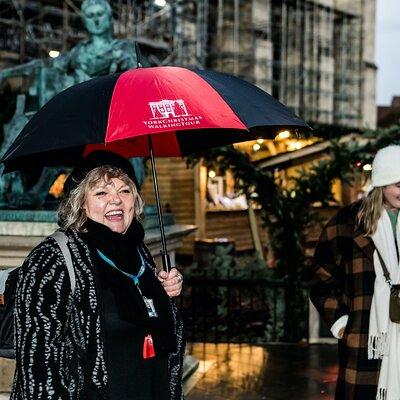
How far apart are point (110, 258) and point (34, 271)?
290mm

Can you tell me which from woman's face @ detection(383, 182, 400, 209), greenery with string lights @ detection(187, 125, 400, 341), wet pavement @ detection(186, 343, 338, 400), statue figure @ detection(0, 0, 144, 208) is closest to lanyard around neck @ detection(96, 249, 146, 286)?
woman's face @ detection(383, 182, 400, 209)

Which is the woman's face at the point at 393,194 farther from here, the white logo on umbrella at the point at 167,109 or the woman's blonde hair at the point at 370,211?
the white logo on umbrella at the point at 167,109

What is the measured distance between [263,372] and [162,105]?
4749 mm

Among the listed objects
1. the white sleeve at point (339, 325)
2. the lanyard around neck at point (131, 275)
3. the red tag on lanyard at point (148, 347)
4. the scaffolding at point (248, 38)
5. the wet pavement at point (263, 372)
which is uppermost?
the scaffolding at point (248, 38)

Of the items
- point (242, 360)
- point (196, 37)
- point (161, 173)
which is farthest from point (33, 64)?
point (196, 37)

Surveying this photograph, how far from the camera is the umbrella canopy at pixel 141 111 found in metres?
3.23

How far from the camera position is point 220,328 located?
34.7ft

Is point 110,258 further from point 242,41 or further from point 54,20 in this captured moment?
point 242,41

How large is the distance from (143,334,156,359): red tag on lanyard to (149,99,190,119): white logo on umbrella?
3.11 ft

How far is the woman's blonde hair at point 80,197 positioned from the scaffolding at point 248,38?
69.4 feet

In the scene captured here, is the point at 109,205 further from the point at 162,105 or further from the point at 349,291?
the point at 349,291

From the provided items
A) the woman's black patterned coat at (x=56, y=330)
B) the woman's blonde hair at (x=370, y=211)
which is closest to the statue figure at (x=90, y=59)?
the woman's blonde hair at (x=370, y=211)

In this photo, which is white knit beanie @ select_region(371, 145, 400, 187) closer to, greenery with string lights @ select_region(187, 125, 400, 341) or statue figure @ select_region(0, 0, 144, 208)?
statue figure @ select_region(0, 0, 144, 208)

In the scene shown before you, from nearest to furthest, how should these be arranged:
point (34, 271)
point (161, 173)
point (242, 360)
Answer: point (34, 271) < point (242, 360) < point (161, 173)
